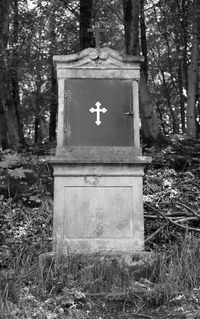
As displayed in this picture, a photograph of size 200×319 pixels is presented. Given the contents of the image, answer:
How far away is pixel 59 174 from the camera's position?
541 centimetres

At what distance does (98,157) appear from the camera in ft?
17.8

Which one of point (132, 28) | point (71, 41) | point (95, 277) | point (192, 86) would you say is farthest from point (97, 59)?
point (71, 41)

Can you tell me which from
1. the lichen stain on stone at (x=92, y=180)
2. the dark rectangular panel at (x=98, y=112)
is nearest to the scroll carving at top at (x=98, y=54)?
the dark rectangular panel at (x=98, y=112)

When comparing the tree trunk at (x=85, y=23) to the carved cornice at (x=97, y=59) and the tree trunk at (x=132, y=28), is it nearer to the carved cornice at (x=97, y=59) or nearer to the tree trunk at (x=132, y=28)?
the tree trunk at (x=132, y=28)

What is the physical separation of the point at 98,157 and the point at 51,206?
2.30 meters

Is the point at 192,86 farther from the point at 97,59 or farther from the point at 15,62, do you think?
the point at 97,59

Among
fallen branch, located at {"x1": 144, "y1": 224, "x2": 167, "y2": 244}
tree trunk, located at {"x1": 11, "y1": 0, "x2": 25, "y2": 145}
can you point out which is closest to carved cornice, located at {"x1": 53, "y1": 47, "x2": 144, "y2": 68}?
fallen branch, located at {"x1": 144, "y1": 224, "x2": 167, "y2": 244}

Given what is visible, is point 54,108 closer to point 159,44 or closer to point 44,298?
point 159,44

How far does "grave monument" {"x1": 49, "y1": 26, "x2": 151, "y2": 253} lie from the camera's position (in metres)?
5.41

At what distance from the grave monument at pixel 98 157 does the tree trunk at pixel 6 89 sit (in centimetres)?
684

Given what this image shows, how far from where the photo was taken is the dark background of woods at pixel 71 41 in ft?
37.7

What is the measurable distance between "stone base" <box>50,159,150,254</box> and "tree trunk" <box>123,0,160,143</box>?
5.93 m

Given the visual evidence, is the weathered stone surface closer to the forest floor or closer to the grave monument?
the grave monument

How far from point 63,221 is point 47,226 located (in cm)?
150
